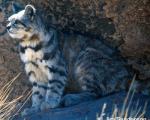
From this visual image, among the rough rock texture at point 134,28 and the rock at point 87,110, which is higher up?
the rough rock texture at point 134,28

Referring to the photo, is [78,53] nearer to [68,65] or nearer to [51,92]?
[68,65]

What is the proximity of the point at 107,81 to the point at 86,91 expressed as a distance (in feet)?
1.12

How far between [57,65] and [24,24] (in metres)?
0.74

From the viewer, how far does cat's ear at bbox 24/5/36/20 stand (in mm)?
7659

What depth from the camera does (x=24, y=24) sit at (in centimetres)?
768

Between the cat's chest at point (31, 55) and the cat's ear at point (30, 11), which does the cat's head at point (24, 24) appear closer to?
the cat's ear at point (30, 11)

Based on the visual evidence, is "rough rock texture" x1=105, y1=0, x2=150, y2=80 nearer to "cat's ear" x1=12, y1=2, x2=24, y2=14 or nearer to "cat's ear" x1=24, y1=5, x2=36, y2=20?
"cat's ear" x1=24, y1=5, x2=36, y2=20

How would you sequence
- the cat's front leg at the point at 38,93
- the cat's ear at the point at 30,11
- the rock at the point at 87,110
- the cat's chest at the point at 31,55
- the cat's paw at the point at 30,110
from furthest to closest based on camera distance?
the cat's front leg at the point at 38,93 < the cat's chest at the point at 31,55 < the cat's ear at the point at 30,11 < the cat's paw at the point at 30,110 < the rock at the point at 87,110

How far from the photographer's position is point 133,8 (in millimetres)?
6934

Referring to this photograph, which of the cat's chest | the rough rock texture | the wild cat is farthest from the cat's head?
the rough rock texture

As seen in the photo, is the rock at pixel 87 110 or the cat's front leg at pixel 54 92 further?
the cat's front leg at pixel 54 92

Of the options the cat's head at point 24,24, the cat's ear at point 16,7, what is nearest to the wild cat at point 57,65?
the cat's head at point 24,24

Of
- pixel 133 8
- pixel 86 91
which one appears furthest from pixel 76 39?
pixel 133 8

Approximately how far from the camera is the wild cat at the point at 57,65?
768 cm
